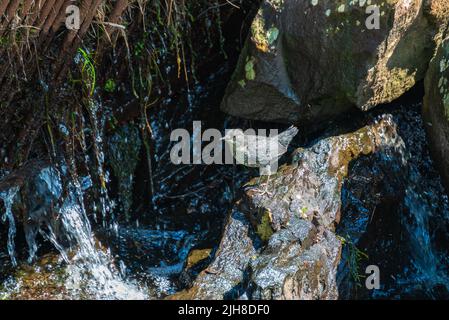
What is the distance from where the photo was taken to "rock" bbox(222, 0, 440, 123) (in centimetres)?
490

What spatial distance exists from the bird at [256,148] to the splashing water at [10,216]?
5.01ft

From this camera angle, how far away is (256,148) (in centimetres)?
479

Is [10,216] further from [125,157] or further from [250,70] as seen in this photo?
[250,70]

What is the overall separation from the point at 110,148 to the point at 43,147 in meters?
0.60

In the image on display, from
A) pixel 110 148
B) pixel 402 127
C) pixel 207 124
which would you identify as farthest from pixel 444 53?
pixel 110 148

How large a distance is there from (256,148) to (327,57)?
0.84 metres

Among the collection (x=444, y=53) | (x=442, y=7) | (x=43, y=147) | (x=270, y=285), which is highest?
(x=442, y=7)

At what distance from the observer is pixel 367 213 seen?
5.27 meters

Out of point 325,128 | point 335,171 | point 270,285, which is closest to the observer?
point 270,285

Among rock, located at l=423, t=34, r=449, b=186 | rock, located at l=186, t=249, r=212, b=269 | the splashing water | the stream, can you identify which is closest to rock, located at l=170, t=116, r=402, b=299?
the stream

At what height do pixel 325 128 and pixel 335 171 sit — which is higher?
pixel 325 128

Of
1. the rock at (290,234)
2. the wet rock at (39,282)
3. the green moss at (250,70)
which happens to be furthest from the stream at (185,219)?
A: the green moss at (250,70)

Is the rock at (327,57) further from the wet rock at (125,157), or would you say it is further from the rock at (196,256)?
the rock at (196,256)

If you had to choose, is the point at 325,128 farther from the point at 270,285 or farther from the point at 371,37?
the point at 270,285
